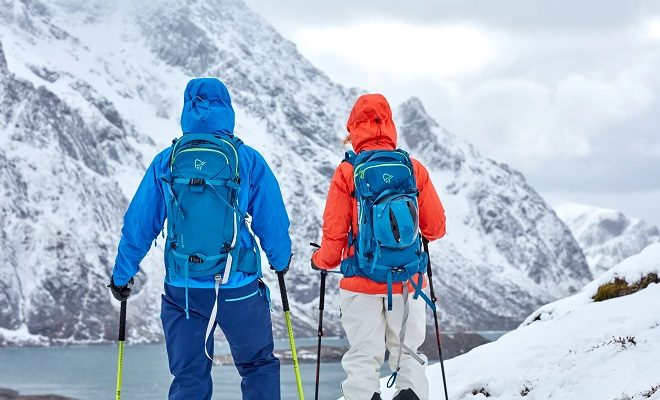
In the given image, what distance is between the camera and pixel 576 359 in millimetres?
11422

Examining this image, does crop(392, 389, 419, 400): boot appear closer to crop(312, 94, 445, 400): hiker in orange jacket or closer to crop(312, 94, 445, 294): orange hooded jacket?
crop(312, 94, 445, 400): hiker in orange jacket

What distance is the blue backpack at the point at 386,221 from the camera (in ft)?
29.5

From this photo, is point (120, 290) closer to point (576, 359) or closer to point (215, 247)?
point (215, 247)

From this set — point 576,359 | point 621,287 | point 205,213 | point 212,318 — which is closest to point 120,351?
point 212,318

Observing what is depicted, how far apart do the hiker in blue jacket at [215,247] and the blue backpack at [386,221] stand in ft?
3.89

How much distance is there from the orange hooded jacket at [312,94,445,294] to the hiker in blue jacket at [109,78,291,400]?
106 centimetres

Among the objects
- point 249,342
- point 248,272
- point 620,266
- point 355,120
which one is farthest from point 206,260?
point 620,266

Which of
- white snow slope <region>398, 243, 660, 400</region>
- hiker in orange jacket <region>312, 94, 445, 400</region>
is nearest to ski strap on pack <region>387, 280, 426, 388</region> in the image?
hiker in orange jacket <region>312, 94, 445, 400</region>

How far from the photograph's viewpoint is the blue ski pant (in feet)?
26.0

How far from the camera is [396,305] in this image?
927 cm

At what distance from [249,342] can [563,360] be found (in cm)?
568

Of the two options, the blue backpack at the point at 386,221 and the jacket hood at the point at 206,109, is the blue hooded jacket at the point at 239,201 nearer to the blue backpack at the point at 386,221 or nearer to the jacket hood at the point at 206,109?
the jacket hood at the point at 206,109

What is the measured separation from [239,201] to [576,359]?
611 centimetres

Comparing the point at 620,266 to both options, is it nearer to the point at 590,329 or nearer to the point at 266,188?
the point at 590,329
